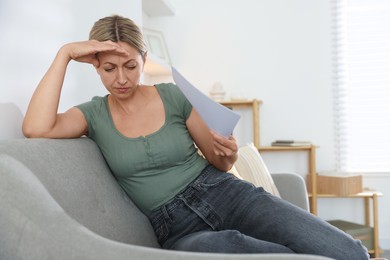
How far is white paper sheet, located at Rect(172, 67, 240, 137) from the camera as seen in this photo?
3.28 ft

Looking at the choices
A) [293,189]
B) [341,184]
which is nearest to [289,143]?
[341,184]

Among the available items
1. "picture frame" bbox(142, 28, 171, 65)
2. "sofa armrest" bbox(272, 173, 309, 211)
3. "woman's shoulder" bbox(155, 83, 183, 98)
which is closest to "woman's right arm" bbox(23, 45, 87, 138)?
"woman's shoulder" bbox(155, 83, 183, 98)

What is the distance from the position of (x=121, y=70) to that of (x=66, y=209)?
1.70 ft

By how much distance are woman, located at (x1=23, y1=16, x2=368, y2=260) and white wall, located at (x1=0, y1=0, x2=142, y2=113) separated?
4.6 inches

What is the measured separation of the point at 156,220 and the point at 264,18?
111 inches

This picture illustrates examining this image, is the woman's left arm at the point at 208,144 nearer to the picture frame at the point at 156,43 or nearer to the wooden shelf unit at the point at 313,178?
the picture frame at the point at 156,43

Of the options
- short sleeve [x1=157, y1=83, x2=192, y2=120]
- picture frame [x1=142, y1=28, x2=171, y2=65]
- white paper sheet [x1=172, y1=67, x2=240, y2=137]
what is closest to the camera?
white paper sheet [x1=172, y1=67, x2=240, y2=137]

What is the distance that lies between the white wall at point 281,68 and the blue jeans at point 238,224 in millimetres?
2435

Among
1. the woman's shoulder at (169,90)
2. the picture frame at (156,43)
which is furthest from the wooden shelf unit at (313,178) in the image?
the woman's shoulder at (169,90)

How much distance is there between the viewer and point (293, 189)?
90.7 inches

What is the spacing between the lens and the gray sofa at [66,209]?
25.9 inches

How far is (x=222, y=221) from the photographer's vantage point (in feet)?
4.19

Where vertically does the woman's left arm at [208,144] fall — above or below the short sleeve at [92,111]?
below

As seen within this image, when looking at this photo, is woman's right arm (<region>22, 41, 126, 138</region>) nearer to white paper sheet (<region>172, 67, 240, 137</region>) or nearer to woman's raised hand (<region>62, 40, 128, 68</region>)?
woman's raised hand (<region>62, 40, 128, 68</region>)
